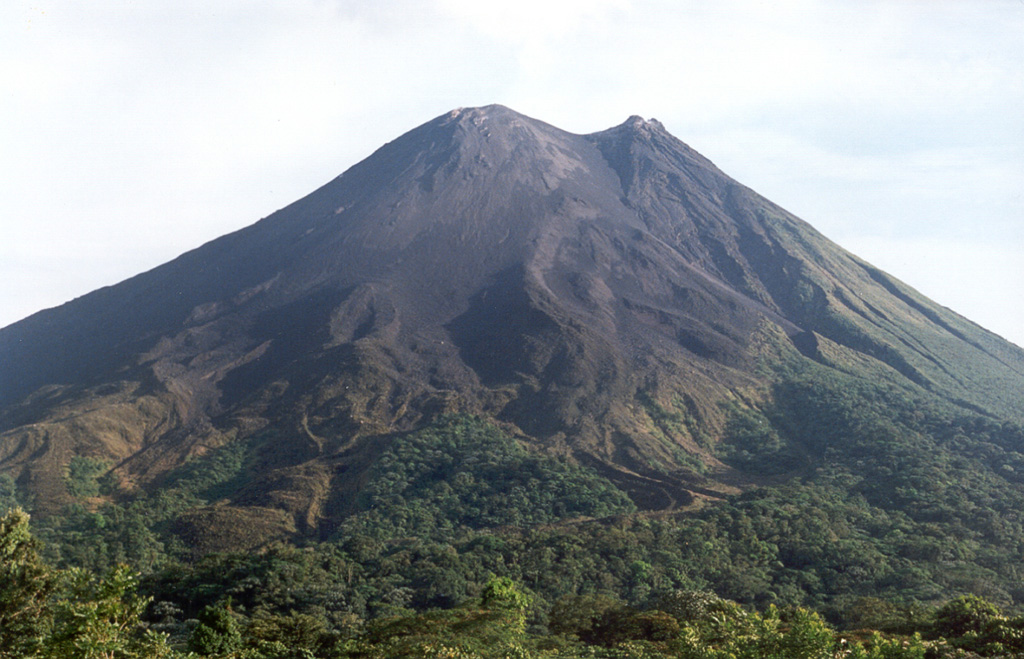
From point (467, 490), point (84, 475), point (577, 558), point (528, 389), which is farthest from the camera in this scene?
point (528, 389)

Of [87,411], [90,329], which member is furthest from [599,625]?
[90,329]

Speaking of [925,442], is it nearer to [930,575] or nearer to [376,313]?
[930,575]

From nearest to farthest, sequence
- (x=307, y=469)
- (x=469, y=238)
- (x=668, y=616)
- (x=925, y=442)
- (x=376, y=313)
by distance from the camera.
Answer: (x=668, y=616) < (x=307, y=469) < (x=925, y=442) < (x=376, y=313) < (x=469, y=238)

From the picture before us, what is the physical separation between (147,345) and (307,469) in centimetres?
3582

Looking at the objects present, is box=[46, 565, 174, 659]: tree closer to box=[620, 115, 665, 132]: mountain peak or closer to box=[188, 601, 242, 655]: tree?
box=[188, 601, 242, 655]: tree

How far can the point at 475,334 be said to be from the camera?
9300cm

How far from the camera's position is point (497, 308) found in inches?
3787

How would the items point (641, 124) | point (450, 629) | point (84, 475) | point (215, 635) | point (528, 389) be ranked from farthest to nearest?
1. point (641, 124)
2. point (528, 389)
3. point (84, 475)
4. point (450, 629)
5. point (215, 635)

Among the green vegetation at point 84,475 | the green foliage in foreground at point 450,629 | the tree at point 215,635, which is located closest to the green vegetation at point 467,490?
the green foliage in foreground at point 450,629

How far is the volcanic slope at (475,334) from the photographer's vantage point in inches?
2960

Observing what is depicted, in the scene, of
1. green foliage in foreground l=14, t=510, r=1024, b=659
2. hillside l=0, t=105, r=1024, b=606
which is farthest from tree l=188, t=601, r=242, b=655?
hillside l=0, t=105, r=1024, b=606

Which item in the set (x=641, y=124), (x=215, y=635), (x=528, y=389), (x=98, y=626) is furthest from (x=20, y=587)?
(x=641, y=124)

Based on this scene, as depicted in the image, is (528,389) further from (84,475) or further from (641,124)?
(641,124)

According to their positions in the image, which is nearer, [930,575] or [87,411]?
[930,575]
